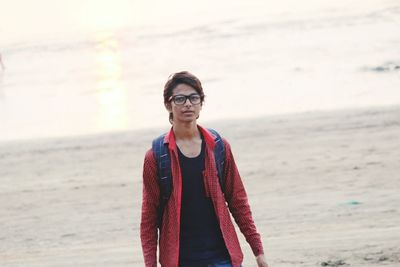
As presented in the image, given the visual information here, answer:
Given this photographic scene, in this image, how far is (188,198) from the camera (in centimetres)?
431

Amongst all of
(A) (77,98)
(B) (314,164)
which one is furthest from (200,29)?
(B) (314,164)

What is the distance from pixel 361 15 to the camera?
91.1ft

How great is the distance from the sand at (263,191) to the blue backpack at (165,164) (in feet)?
10.5

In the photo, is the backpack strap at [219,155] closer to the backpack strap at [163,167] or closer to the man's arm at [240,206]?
the man's arm at [240,206]

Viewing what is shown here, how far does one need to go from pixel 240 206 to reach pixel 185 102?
58 cm

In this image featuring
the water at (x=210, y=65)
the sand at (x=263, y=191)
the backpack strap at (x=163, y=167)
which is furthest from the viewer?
the water at (x=210, y=65)

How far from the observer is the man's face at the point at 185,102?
433cm

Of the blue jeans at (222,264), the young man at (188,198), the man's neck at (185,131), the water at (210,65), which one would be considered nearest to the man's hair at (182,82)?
the young man at (188,198)

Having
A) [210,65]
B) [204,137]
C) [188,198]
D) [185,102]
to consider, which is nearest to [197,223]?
[188,198]

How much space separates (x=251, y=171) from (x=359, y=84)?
6389 mm

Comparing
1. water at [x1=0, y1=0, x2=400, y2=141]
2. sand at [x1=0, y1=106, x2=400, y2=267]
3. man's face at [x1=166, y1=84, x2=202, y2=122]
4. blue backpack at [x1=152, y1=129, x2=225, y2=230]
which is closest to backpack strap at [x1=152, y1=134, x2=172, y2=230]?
blue backpack at [x1=152, y1=129, x2=225, y2=230]

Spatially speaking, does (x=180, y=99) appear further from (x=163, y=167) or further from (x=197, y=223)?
(x=197, y=223)

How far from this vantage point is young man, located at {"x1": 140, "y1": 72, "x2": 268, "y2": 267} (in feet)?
14.1

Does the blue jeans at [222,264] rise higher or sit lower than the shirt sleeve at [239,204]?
lower
